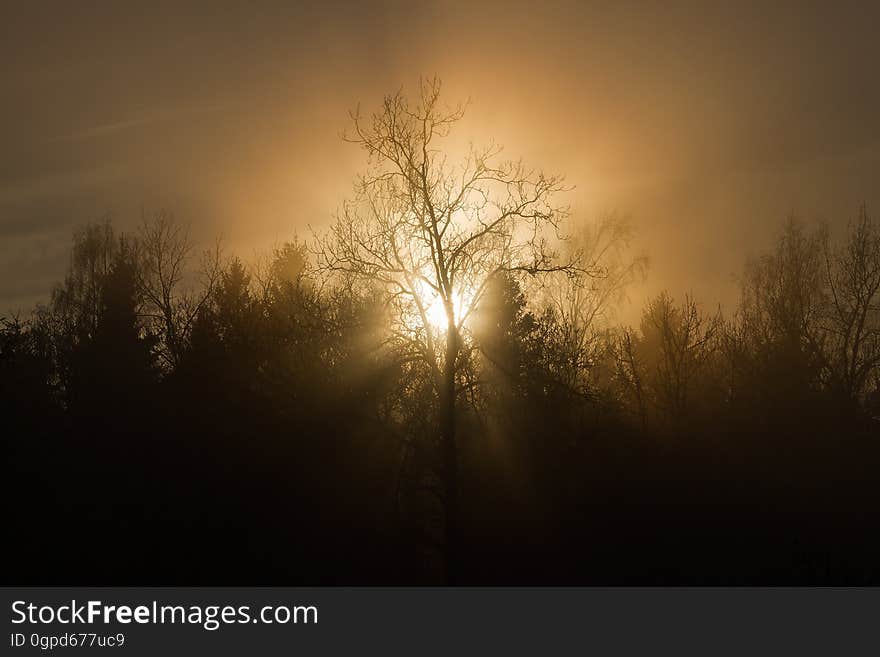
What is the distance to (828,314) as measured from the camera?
163 ft

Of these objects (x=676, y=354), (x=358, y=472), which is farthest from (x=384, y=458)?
(x=676, y=354)

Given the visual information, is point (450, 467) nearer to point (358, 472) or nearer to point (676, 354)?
point (358, 472)

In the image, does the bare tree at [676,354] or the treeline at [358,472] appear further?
the bare tree at [676,354]

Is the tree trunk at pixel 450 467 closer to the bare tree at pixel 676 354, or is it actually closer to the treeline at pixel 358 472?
the treeline at pixel 358 472

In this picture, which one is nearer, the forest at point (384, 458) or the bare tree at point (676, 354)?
the forest at point (384, 458)

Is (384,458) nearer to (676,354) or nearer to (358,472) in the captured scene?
(358,472)

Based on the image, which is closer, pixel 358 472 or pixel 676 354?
pixel 358 472

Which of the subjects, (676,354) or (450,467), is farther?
(676,354)

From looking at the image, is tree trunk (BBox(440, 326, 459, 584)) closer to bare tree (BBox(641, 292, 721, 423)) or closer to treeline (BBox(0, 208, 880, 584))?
treeline (BBox(0, 208, 880, 584))

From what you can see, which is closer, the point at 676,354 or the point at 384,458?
the point at 384,458

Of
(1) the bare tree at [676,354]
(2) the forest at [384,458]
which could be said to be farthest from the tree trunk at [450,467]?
(1) the bare tree at [676,354]
